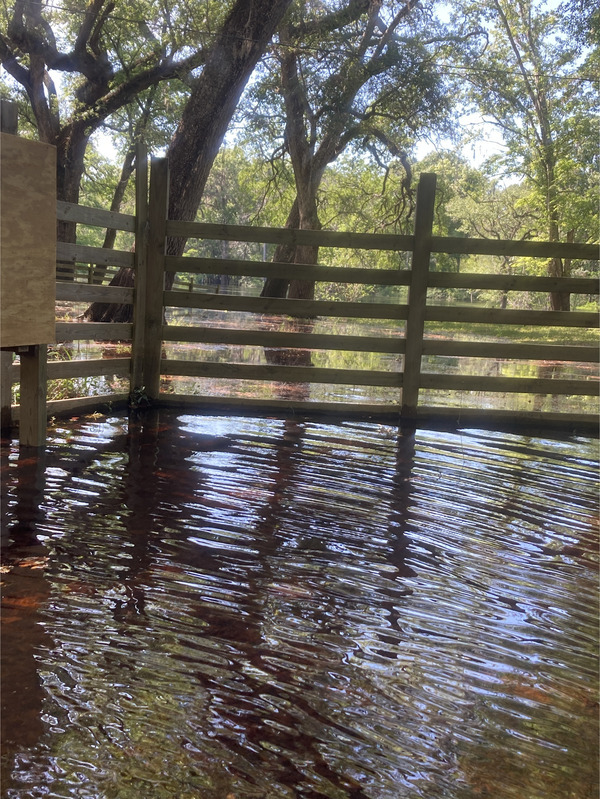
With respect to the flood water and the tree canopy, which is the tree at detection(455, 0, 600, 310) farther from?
the flood water

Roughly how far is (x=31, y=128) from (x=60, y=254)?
85.2 feet

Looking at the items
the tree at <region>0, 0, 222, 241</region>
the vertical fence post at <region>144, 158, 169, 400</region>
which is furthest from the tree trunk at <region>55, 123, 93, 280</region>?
the vertical fence post at <region>144, 158, 169, 400</region>

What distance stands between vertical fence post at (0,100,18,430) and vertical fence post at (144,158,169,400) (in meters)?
Answer: 1.64

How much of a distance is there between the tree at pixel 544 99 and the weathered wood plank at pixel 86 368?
18.4 m

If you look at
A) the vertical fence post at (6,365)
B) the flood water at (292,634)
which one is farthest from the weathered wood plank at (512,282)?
the vertical fence post at (6,365)

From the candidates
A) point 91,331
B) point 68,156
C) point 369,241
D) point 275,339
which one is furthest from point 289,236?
point 68,156

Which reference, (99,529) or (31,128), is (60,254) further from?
(31,128)

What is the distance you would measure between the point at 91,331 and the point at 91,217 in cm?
95

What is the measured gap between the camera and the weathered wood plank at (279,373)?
6.57 metres

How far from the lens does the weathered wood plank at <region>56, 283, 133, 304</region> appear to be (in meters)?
5.39

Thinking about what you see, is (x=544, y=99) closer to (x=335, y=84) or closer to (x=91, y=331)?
(x=335, y=84)

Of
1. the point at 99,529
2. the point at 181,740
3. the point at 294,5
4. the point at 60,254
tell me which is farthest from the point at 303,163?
the point at 181,740

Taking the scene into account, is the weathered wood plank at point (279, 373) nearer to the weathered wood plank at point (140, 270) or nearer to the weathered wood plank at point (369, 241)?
the weathered wood plank at point (140, 270)

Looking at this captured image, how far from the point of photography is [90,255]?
5832 mm
